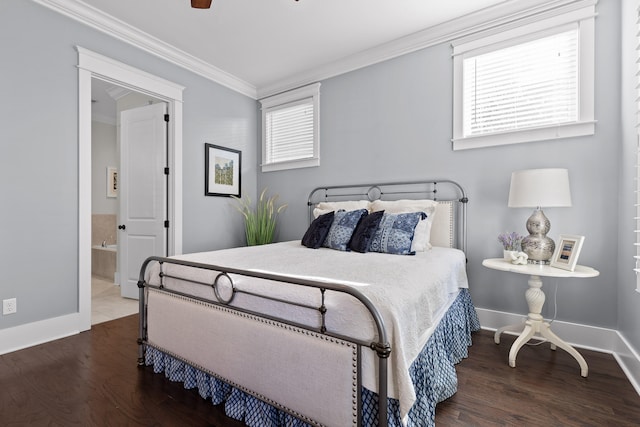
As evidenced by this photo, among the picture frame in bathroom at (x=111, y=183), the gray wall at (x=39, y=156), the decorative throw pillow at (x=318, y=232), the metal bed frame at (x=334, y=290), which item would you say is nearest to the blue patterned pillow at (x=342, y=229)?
the decorative throw pillow at (x=318, y=232)

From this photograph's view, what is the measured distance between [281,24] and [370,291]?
2.90 m

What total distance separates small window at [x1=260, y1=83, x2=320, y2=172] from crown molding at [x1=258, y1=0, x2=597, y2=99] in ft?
0.93

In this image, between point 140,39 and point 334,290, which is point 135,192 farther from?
point 334,290

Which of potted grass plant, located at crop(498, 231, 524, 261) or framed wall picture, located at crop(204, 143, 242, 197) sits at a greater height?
framed wall picture, located at crop(204, 143, 242, 197)

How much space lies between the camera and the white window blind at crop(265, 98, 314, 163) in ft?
13.6

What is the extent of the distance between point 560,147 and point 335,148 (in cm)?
225

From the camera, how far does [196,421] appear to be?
154 cm

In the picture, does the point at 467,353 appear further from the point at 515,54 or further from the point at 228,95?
the point at 228,95

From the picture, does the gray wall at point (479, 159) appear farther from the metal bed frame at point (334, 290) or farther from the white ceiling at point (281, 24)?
the white ceiling at point (281, 24)

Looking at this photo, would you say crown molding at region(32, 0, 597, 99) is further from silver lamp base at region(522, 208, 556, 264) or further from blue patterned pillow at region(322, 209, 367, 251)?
blue patterned pillow at region(322, 209, 367, 251)

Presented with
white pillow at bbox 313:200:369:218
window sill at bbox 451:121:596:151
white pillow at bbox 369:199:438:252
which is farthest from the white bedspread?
window sill at bbox 451:121:596:151

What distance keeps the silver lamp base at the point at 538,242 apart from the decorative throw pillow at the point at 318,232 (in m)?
1.61

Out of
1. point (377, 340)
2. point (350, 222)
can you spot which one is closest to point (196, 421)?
point (377, 340)

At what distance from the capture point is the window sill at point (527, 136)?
2407 mm
